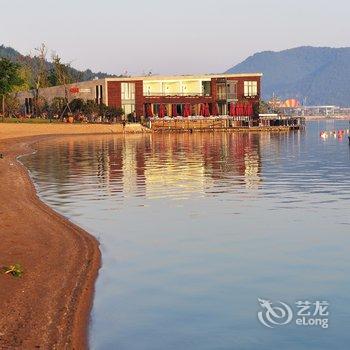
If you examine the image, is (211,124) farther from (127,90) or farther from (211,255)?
(211,255)

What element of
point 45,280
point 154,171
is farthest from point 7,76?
point 45,280

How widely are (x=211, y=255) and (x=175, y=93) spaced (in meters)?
142

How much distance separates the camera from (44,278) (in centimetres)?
1803

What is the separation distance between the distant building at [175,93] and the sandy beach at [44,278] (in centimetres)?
12565

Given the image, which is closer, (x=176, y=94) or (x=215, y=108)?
(x=215, y=108)

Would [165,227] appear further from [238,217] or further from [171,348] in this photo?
[171,348]

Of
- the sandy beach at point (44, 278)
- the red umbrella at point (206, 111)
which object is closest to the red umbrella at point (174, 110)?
the red umbrella at point (206, 111)

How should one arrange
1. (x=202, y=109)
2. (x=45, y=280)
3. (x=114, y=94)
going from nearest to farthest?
(x=45, y=280)
(x=114, y=94)
(x=202, y=109)

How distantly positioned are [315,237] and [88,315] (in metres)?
10.8

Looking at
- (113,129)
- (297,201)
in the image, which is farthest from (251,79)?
(297,201)

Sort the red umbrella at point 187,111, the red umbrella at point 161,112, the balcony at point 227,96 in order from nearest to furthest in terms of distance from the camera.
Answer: the red umbrella at point 161,112 < the balcony at point 227,96 < the red umbrella at point 187,111

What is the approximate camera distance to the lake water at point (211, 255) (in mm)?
14812

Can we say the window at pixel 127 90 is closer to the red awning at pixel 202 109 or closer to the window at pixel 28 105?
the red awning at pixel 202 109

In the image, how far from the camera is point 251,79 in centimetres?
16075
